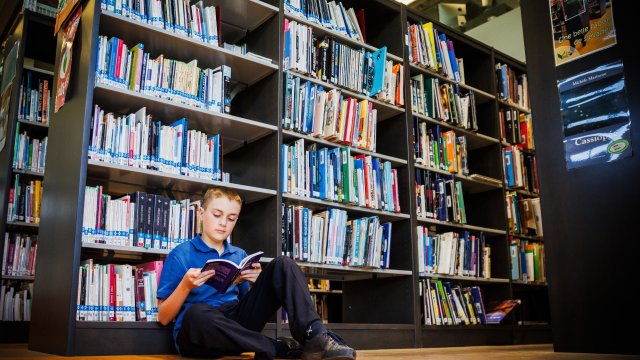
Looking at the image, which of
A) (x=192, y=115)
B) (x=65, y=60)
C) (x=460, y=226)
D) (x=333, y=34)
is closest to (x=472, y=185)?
(x=460, y=226)

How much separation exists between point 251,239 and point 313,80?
1007mm

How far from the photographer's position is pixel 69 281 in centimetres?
230

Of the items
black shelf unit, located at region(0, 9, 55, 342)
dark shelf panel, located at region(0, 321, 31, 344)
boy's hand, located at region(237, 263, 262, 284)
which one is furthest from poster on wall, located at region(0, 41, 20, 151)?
boy's hand, located at region(237, 263, 262, 284)

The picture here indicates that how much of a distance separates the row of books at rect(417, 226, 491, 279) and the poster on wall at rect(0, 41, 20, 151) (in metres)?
2.80

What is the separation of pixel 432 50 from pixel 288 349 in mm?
→ 2677

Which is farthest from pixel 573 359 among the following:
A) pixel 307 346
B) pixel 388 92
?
pixel 388 92

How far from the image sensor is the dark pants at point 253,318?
2.00m

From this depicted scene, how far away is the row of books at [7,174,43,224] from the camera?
12.7 feet

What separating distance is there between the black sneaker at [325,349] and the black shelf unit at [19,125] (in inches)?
103

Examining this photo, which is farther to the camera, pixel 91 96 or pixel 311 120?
pixel 311 120

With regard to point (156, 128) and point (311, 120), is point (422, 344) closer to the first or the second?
point (311, 120)

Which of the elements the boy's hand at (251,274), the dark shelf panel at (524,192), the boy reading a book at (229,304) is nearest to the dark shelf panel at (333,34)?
the boy reading a book at (229,304)

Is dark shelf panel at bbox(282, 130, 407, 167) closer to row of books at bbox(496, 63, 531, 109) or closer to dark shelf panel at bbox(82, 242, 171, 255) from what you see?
dark shelf panel at bbox(82, 242, 171, 255)

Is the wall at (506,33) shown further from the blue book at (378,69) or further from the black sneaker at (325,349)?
the black sneaker at (325,349)
